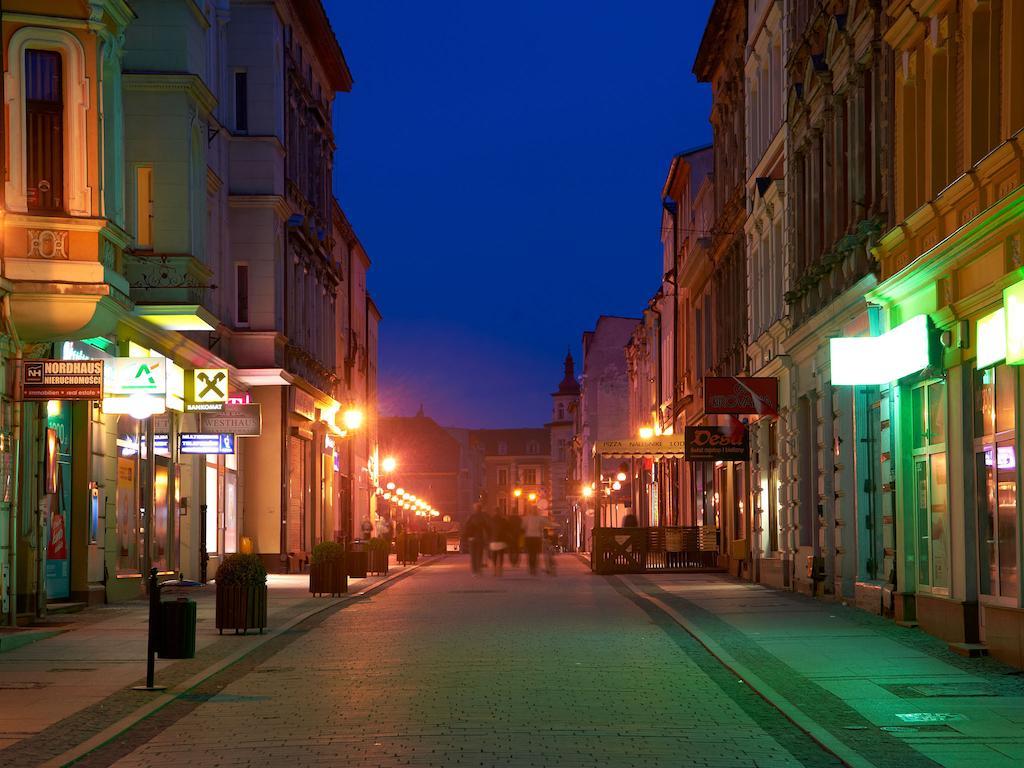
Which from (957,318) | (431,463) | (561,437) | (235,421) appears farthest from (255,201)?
(431,463)

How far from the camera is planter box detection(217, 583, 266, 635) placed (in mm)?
19938

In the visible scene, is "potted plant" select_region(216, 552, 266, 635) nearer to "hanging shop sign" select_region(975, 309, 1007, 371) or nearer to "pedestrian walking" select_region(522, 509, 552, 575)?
"pedestrian walking" select_region(522, 509, 552, 575)

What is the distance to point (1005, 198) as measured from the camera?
14.7m

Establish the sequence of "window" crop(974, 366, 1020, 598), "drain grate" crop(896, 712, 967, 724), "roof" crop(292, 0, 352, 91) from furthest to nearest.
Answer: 1. "roof" crop(292, 0, 352, 91)
2. "window" crop(974, 366, 1020, 598)
3. "drain grate" crop(896, 712, 967, 724)

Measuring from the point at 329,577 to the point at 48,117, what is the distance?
37.5ft

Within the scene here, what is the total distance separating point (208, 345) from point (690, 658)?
21850 millimetres

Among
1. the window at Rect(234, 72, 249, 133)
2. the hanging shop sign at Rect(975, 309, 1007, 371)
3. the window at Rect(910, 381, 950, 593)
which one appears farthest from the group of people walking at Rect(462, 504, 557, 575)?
the window at Rect(234, 72, 249, 133)

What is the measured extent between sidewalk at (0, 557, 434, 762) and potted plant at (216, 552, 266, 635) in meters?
0.18

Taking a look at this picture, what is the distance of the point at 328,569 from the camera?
95.9 feet

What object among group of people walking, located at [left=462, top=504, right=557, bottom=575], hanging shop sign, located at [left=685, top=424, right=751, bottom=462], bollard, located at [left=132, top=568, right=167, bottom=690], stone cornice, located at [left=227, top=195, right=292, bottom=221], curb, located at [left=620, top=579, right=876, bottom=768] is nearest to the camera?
curb, located at [left=620, top=579, right=876, bottom=768]

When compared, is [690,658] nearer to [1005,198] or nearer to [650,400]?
[1005,198]

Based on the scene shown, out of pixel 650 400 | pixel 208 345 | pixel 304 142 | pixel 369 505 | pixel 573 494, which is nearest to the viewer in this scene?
pixel 208 345

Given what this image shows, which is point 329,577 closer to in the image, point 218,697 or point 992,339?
point 218,697

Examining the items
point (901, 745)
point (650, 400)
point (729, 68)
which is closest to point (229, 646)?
point (901, 745)
